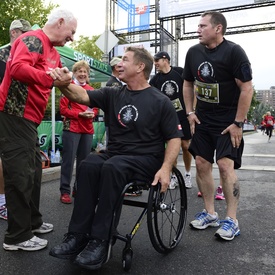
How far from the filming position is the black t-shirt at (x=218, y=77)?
2.71 m

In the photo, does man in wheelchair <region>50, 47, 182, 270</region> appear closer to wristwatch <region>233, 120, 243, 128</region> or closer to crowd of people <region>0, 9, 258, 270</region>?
crowd of people <region>0, 9, 258, 270</region>

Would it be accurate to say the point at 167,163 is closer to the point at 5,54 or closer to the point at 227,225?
the point at 227,225

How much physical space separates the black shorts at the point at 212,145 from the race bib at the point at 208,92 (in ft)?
0.85

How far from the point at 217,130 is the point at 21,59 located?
176 cm

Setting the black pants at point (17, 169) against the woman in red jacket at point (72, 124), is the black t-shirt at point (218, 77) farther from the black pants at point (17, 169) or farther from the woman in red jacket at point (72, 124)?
the black pants at point (17, 169)

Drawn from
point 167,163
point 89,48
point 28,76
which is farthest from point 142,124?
point 89,48

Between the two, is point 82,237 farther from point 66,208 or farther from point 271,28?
point 271,28

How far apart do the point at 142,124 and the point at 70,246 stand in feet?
3.13

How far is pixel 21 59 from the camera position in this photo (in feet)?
6.90

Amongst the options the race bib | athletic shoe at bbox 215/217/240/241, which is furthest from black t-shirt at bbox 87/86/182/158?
athletic shoe at bbox 215/217/240/241

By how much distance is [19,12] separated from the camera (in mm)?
16312

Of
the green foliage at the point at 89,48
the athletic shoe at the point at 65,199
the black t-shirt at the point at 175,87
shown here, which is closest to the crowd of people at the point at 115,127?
the athletic shoe at the point at 65,199

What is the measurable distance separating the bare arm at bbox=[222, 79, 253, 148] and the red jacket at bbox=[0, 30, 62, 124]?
5.06ft

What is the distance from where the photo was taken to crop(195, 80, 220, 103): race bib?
9.46ft
